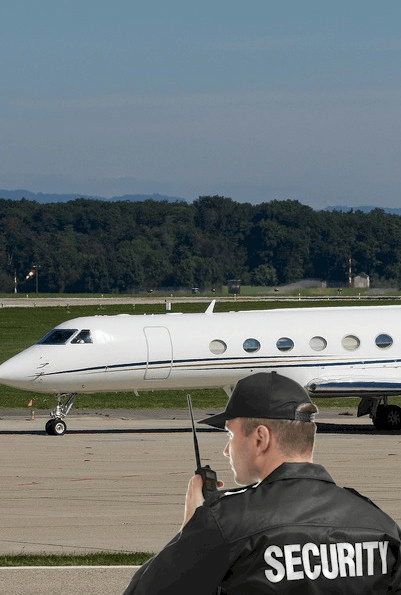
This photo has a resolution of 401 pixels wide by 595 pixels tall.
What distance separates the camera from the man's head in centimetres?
423

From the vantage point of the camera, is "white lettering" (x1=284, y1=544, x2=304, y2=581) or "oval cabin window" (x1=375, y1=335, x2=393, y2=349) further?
"oval cabin window" (x1=375, y1=335, x2=393, y2=349)

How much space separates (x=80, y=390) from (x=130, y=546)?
14188mm

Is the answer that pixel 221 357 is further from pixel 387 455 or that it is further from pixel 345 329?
pixel 387 455

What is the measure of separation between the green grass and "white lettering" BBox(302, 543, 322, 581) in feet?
31.4

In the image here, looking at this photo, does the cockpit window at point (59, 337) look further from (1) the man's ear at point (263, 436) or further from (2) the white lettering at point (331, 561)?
(2) the white lettering at point (331, 561)

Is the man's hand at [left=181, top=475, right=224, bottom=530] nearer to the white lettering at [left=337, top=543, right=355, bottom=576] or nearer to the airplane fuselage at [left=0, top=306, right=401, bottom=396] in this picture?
the white lettering at [left=337, top=543, right=355, bottom=576]

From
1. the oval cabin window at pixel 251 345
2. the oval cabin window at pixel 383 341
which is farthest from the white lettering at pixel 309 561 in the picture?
the oval cabin window at pixel 383 341

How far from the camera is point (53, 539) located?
15438mm

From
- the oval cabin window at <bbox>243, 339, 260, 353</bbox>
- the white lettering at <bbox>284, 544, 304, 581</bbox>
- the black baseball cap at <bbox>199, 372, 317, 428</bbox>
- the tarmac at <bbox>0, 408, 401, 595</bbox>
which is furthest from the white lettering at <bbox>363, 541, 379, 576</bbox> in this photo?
the oval cabin window at <bbox>243, 339, 260, 353</bbox>

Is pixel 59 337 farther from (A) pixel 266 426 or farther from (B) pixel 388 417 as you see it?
(A) pixel 266 426

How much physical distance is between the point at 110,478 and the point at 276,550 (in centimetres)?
1801

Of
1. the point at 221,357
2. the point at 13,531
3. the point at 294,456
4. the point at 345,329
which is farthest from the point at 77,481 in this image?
the point at 294,456

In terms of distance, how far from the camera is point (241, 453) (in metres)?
4.34

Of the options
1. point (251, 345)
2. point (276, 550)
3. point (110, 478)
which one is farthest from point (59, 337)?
point (276, 550)
